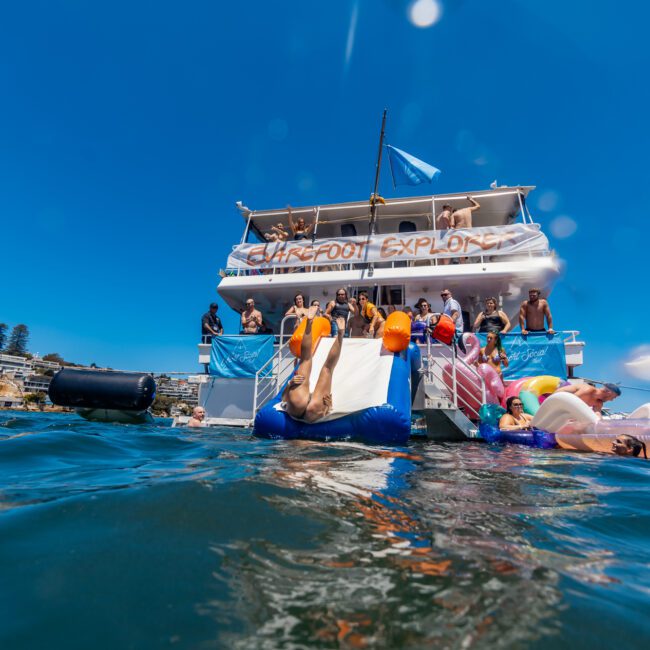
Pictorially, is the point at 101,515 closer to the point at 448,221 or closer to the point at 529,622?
the point at 529,622

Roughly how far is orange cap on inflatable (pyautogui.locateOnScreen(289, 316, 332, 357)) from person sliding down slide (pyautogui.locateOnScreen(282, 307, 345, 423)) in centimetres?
24

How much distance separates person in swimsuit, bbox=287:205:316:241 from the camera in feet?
38.4

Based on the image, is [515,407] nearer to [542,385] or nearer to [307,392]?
[542,385]

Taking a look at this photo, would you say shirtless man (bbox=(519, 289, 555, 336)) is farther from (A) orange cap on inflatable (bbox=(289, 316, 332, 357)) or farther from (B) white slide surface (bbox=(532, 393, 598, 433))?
(A) orange cap on inflatable (bbox=(289, 316, 332, 357))

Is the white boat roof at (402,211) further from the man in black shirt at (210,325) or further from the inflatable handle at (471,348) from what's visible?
the inflatable handle at (471,348)

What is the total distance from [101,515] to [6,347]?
403 feet

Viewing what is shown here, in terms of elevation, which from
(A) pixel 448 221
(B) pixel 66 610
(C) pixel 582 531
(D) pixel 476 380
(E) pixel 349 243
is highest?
(A) pixel 448 221

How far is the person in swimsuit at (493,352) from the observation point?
781cm

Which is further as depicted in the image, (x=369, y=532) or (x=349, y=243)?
(x=349, y=243)

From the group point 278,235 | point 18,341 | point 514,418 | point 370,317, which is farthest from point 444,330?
point 18,341

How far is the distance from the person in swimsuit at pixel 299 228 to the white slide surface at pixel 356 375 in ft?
20.3

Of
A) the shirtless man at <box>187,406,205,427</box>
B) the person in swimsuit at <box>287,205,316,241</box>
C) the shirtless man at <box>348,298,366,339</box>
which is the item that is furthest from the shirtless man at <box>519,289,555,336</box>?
the shirtless man at <box>187,406,205,427</box>

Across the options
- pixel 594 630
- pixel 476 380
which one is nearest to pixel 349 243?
pixel 476 380

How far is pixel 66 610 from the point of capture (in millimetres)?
934
